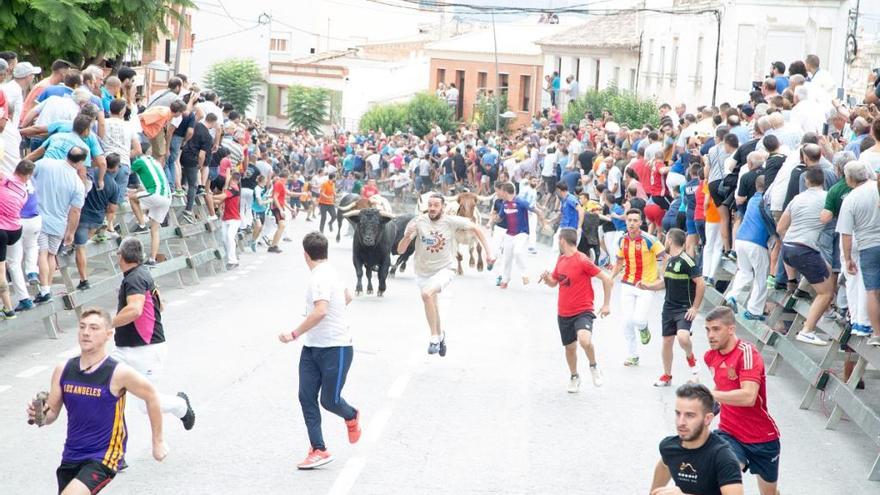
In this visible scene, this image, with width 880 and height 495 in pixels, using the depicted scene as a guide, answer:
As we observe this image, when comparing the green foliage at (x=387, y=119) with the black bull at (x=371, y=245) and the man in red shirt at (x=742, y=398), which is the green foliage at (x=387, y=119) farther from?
the man in red shirt at (x=742, y=398)

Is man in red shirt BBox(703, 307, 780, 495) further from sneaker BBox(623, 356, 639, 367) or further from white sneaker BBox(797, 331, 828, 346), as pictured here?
sneaker BBox(623, 356, 639, 367)

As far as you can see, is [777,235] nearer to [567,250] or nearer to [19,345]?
[567,250]

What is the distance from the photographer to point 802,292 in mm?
16656

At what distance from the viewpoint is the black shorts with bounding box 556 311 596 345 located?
15.4 meters

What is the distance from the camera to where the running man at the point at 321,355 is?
11.5 m

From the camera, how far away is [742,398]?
9.42m

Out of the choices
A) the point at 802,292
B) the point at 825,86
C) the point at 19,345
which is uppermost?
the point at 825,86

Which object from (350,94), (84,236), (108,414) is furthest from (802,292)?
(350,94)

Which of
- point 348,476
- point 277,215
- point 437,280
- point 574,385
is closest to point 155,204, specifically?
point 437,280

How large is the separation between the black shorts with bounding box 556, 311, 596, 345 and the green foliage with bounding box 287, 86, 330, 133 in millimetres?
75679

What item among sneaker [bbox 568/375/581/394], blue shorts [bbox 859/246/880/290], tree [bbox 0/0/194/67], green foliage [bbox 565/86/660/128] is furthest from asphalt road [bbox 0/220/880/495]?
green foliage [bbox 565/86/660/128]

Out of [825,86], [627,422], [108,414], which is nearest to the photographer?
[108,414]

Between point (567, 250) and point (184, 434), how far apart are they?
16.3ft

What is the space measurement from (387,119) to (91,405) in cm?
7352
